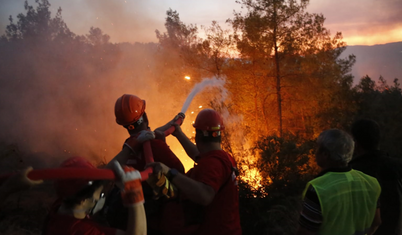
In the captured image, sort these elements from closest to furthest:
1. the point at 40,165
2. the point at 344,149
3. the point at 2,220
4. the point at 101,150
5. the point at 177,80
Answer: the point at 344,149
the point at 2,220
the point at 40,165
the point at 101,150
the point at 177,80

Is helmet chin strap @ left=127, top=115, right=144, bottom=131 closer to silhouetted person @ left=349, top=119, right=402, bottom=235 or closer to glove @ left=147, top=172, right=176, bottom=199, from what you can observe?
glove @ left=147, top=172, right=176, bottom=199

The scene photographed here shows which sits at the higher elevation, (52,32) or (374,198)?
(52,32)

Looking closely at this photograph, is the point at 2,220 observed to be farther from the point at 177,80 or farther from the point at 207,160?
the point at 177,80

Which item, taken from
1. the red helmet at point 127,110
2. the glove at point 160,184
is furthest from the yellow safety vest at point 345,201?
the red helmet at point 127,110

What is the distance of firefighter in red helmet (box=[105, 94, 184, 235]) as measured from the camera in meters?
2.29

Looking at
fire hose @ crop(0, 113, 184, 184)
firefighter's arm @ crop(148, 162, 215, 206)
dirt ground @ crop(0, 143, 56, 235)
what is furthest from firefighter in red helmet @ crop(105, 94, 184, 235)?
dirt ground @ crop(0, 143, 56, 235)

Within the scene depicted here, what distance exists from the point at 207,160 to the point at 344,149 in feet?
3.24

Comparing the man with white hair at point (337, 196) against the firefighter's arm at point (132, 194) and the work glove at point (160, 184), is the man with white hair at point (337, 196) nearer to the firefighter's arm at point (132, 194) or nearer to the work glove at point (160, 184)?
the work glove at point (160, 184)

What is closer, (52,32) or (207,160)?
(207,160)

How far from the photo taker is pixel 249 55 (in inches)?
547

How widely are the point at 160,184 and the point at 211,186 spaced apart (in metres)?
0.38

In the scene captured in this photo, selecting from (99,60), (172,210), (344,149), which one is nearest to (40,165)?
(99,60)

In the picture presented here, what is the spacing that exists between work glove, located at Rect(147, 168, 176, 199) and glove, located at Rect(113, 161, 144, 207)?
17 centimetres

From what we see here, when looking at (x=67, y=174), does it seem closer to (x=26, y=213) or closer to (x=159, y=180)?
(x=159, y=180)
